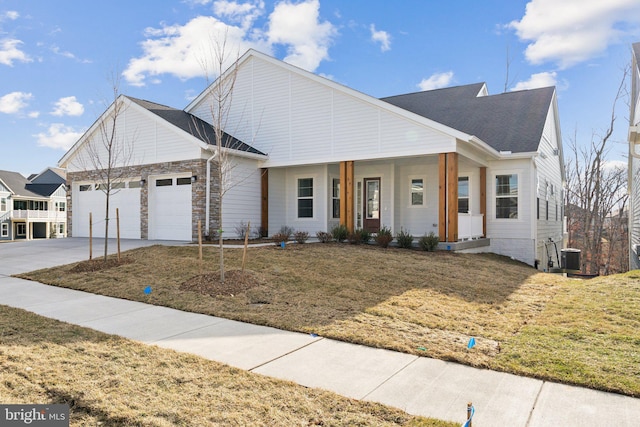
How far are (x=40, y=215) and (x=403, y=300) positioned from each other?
5080 cm

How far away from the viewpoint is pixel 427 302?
251 inches

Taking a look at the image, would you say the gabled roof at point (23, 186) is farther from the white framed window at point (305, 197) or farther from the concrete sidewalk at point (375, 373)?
the concrete sidewalk at point (375, 373)

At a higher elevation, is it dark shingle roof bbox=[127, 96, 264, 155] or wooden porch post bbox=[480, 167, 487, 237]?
dark shingle roof bbox=[127, 96, 264, 155]

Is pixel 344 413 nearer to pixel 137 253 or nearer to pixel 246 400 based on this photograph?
pixel 246 400

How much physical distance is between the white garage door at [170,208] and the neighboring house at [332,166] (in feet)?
0.15

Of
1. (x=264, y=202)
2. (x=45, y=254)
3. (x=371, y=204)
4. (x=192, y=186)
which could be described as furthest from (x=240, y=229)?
(x=45, y=254)

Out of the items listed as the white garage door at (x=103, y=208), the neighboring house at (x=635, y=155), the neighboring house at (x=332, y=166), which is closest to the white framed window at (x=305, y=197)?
the neighboring house at (x=332, y=166)

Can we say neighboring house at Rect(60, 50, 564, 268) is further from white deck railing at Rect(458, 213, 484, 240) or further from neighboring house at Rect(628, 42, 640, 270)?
neighboring house at Rect(628, 42, 640, 270)

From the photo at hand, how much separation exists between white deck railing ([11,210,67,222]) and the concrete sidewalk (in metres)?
46.8

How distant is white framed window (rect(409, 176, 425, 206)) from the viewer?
1520 centimetres

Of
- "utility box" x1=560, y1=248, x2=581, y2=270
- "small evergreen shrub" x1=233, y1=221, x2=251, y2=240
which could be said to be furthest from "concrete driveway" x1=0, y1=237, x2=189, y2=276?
"utility box" x1=560, y1=248, x2=581, y2=270

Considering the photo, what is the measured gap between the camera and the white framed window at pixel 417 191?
1520 cm

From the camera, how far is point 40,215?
4547 cm

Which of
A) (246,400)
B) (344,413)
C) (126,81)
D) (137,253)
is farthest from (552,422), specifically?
(126,81)
